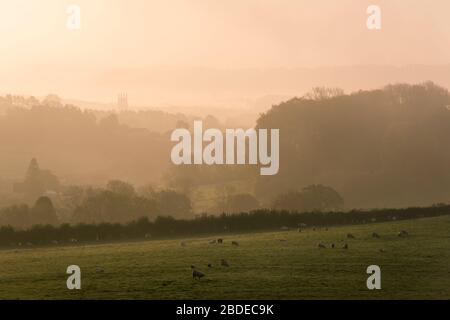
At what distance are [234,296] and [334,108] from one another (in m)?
32.5

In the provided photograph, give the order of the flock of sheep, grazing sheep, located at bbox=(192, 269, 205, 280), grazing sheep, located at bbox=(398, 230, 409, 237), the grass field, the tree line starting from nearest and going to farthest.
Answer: the grass field → grazing sheep, located at bbox=(192, 269, 205, 280) → the flock of sheep → grazing sheep, located at bbox=(398, 230, 409, 237) → the tree line

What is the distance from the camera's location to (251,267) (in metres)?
49.2

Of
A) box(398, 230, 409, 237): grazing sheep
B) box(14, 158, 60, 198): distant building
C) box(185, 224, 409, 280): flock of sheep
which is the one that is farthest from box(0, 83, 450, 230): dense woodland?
box(398, 230, 409, 237): grazing sheep

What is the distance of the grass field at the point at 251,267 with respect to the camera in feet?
146

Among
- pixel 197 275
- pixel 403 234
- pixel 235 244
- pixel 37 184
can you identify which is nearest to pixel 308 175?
pixel 403 234

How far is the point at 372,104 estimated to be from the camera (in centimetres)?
7238

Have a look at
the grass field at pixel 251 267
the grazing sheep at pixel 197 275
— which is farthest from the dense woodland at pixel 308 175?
the grazing sheep at pixel 197 275

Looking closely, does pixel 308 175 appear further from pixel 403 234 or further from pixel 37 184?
pixel 37 184

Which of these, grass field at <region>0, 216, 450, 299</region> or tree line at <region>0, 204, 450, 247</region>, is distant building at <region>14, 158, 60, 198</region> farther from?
grass field at <region>0, 216, 450, 299</region>

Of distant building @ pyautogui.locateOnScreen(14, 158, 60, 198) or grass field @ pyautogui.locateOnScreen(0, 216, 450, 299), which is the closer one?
grass field @ pyautogui.locateOnScreen(0, 216, 450, 299)

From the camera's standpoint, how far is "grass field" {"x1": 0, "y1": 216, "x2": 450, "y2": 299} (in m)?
44.4
